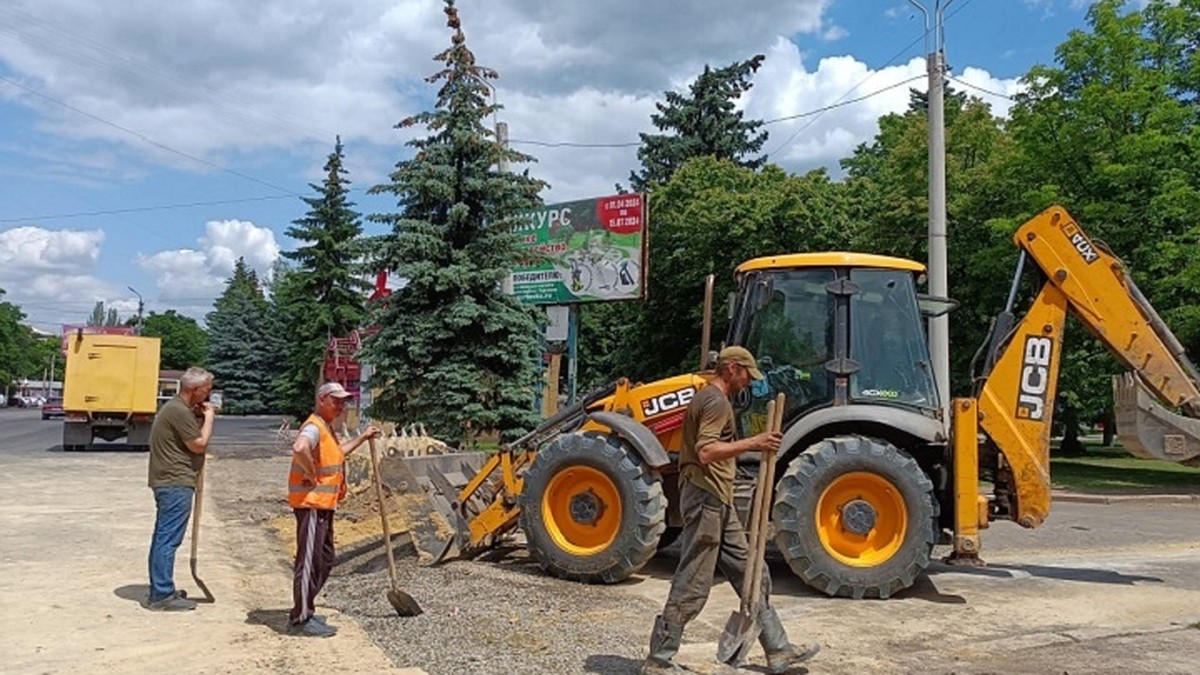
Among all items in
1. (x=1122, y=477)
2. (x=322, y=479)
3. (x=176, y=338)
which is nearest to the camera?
(x=322, y=479)

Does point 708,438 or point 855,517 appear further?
point 855,517

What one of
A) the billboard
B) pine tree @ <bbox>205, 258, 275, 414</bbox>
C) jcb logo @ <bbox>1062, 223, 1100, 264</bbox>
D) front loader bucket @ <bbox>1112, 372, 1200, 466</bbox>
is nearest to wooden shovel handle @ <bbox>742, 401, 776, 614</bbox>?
jcb logo @ <bbox>1062, 223, 1100, 264</bbox>

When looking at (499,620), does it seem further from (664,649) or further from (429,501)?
(429,501)

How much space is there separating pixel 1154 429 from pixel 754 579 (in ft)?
17.0

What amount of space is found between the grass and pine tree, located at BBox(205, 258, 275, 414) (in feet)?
153

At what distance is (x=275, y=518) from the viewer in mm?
12891

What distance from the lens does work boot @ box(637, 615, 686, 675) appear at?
5590mm

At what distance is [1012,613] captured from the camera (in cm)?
762

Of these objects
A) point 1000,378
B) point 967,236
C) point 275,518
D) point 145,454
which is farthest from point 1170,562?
point 145,454

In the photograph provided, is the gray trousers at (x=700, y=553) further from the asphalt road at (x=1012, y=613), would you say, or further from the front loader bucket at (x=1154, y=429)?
the front loader bucket at (x=1154, y=429)

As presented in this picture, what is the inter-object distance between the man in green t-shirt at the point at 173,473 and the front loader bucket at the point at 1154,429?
7.82 m

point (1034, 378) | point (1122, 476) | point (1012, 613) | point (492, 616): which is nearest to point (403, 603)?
point (492, 616)

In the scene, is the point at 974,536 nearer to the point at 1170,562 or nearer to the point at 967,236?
the point at 1170,562

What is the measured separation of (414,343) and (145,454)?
11144 millimetres
